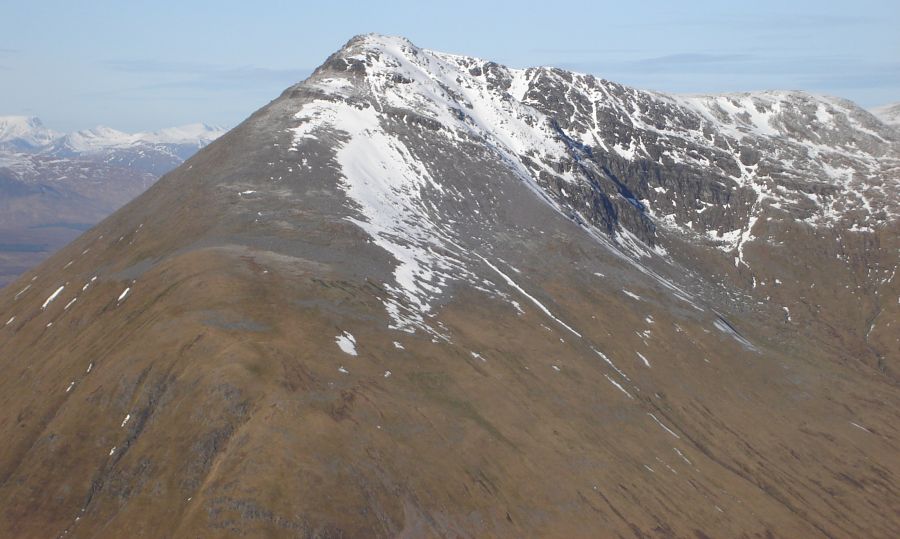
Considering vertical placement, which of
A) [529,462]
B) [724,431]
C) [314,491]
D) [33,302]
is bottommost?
[33,302]

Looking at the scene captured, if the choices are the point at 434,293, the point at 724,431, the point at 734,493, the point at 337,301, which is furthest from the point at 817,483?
the point at 337,301

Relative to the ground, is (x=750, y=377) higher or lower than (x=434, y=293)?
lower

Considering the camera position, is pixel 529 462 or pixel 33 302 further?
pixel 33 302

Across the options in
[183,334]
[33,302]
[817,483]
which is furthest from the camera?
[33,302]

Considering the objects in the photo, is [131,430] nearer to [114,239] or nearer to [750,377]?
[114,239]

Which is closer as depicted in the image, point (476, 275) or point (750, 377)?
point (476, 275)

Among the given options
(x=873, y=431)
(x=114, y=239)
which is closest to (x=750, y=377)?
(x=873, y=431)

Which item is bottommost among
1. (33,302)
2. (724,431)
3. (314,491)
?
(33,302)

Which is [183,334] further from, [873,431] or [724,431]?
[873,431]

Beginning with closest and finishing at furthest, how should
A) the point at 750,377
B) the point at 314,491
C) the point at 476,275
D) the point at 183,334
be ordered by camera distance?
the point at 314,491 < the point at 183,334 < the point at 476,275 < the point at 750,377
